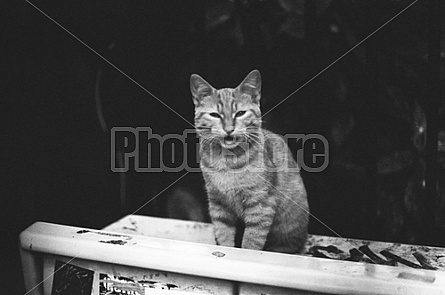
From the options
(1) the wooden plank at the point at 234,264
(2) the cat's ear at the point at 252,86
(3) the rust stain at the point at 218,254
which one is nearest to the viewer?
(1) the wooden plank at the point at 234,264

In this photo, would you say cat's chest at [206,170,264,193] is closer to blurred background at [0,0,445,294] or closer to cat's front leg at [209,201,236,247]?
cat's front leg at [209,201,236,247]

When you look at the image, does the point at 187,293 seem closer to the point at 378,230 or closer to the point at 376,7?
the point at 378,230

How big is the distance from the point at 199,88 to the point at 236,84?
205 mm

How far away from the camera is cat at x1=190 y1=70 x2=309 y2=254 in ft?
3.97

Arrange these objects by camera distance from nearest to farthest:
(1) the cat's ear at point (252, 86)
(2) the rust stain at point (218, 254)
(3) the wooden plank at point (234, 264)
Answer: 1. (3) the wooden plank at point (234, 264)
2. (2) the rust stain at point (218, 254)
3. (1) the cat's ear at point (252, 86)

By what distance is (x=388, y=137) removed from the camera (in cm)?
133

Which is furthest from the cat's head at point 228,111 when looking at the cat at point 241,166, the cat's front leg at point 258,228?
the cat's front leg at point 258,228

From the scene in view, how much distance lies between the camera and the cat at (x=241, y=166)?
121 centimetres

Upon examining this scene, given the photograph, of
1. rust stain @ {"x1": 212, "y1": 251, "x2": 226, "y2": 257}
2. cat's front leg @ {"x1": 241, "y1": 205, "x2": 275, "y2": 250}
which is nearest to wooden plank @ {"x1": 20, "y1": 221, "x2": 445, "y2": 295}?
rust stain @ {"x1": 212, "y1": 251, "x2": 226, "y2": 257}

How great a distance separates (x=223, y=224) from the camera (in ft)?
4.21

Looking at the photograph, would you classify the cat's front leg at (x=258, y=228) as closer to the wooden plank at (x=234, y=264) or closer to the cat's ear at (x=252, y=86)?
the wooden plank at (x=234, y=264)

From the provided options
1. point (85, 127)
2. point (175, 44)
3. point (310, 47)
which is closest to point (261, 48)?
point (310, 47)

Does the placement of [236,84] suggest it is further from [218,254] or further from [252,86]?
[218,254]

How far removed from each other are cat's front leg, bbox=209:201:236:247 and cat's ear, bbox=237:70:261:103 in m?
0.28
